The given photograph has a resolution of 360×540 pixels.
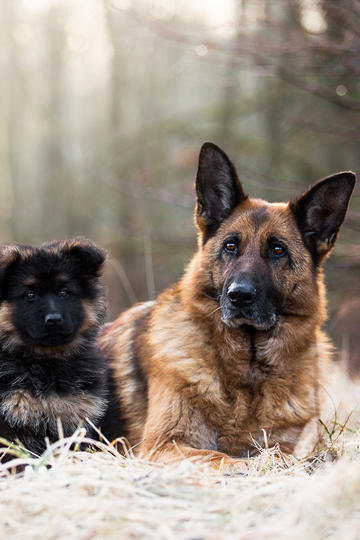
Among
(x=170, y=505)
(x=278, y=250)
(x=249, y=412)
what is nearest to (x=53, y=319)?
(x=249, y=412)

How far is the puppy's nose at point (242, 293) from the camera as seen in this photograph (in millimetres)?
3770

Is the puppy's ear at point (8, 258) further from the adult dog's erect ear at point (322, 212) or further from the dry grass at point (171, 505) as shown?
the adult dog's erect ear at point (322, 212)

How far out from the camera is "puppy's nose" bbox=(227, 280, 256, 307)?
12.4 ft

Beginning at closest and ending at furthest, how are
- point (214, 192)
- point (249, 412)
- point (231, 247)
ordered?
point (249, 412)
point (231, 247)
point (214, 192)

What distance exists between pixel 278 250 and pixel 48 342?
176cm

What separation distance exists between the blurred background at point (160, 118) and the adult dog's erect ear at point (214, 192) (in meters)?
2.00

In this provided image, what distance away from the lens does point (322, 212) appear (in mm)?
4281

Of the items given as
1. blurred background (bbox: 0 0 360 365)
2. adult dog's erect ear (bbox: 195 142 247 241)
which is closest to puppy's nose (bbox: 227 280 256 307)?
adult dog's erect ear (bbox: 195 142 247 241)

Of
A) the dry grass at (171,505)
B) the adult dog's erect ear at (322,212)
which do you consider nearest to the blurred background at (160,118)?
the adult dog's erect ear at (322,212)

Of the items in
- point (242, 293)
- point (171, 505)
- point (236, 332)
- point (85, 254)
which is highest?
point (85, 254)

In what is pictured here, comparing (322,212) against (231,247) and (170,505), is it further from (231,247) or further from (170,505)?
(170,505)

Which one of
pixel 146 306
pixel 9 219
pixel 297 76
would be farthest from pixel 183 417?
pixel 9 219

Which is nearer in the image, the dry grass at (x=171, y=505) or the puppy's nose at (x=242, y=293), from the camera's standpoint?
the dry grass at (x=171, y=505)

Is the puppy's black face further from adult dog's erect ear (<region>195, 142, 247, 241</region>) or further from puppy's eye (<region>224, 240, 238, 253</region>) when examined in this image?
puppy's eye (<region>224, 240, 238, 253</region>)
